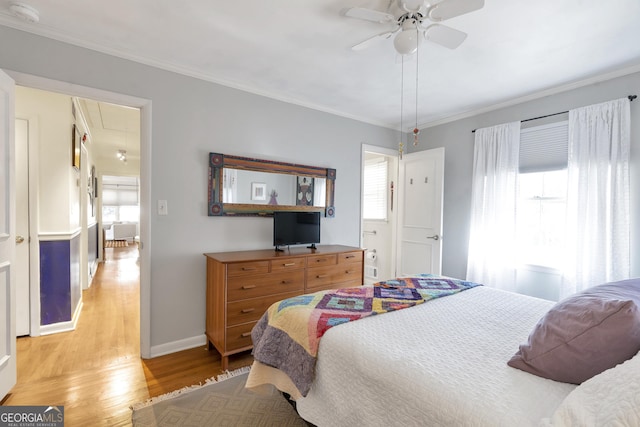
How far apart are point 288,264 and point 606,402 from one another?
2.21 meters

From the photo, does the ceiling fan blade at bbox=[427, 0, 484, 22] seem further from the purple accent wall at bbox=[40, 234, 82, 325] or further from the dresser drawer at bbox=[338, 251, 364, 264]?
the purple accent wall at bbox=[40, 234, 82, 325]

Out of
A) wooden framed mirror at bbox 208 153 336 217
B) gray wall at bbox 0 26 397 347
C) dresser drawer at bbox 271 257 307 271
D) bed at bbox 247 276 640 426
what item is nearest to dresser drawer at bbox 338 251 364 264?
dresser drawer at bbox 271 257 307 271

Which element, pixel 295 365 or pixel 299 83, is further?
pixel 299 83

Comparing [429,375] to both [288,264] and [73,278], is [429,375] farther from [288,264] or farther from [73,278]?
[73,278]

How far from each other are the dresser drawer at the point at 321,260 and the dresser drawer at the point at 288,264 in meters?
0.07

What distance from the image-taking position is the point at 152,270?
2568mm

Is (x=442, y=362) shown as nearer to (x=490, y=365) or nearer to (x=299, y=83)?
(x=490, y=365)

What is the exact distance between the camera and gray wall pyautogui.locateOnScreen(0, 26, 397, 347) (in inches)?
87.7

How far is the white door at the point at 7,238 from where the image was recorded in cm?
190

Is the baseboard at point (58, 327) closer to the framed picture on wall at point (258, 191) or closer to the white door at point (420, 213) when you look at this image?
the framed picture on wall at point (258, 191)

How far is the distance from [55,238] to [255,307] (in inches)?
87.5

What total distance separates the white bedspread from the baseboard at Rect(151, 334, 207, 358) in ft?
5.38

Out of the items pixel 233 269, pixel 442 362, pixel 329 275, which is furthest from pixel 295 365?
pixel 329 275

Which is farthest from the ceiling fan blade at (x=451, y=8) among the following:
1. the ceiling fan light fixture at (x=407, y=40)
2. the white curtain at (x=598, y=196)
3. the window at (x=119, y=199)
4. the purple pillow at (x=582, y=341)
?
the window at (x=119, y=199)
